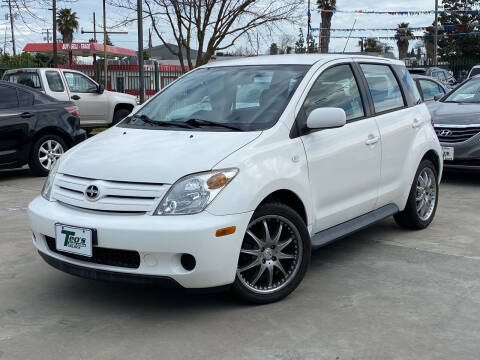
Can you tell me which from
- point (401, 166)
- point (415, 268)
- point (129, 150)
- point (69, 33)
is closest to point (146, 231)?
point (129, 150)

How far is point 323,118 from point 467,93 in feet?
19.7

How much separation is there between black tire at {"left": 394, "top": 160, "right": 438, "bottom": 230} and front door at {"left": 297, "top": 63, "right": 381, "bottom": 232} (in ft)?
2.62

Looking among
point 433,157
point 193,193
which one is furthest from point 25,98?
point 193,193

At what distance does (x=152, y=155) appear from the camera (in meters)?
3.93

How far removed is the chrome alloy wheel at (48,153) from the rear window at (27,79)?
4.59 m

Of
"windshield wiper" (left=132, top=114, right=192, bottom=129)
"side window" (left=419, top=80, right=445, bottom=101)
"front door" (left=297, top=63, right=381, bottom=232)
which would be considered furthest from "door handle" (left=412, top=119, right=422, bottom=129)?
"side window" (left=419, top=80, right=445, bottom=101)

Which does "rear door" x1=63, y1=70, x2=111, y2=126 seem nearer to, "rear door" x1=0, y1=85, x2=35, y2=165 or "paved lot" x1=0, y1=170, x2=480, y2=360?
"rear door" x1=0, y1=85, x2=35, y2=165

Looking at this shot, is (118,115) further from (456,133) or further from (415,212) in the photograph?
(415,212)

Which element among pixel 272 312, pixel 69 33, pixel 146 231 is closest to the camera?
pixel 146 231

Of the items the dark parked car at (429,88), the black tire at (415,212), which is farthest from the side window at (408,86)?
the dark parked car at (429,88)

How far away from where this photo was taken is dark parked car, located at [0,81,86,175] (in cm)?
899

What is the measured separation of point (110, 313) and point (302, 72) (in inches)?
87.5

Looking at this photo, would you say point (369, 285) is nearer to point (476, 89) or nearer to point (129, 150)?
point (129, 150)

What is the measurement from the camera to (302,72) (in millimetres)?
4719
